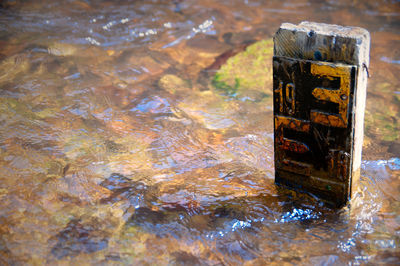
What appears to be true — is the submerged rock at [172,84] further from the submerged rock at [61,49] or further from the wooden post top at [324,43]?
the wooden post top at [324,43]

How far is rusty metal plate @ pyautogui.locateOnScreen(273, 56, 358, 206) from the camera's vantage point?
2.18 metres

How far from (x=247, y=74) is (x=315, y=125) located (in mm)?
2133

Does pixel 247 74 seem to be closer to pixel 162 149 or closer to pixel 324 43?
pixel 162 149

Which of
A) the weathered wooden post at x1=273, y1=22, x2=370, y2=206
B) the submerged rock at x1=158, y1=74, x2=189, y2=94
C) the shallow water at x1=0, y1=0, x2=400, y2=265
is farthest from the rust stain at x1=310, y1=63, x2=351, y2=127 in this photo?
the submerged rock at x1=158, y1=74, x2=189, y2=94

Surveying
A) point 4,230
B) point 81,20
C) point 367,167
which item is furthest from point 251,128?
point 81,20

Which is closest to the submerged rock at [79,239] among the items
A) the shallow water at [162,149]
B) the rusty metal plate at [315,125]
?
the shallow water at [162,149]

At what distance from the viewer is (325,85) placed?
2201 mm

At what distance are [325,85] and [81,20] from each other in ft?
13.5

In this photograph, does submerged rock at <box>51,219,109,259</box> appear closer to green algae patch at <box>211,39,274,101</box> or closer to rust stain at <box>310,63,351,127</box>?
rust stain at <box>310,63,351,127</box>

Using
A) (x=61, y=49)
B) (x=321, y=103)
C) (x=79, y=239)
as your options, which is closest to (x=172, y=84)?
(x=61, y=49)

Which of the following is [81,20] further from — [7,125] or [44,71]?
[7,125]

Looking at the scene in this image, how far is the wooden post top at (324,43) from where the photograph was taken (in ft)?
6.74

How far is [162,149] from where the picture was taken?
3.36 meters

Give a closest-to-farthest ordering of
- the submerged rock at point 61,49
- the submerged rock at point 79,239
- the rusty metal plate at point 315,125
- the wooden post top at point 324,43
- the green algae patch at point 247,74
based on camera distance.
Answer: the wooden post top at point 324,43, the rusty metal plate at point 315,125, the submerged rock at point 79,239, the green algae patch at point 247,74, the submerged rock at point 61,49
